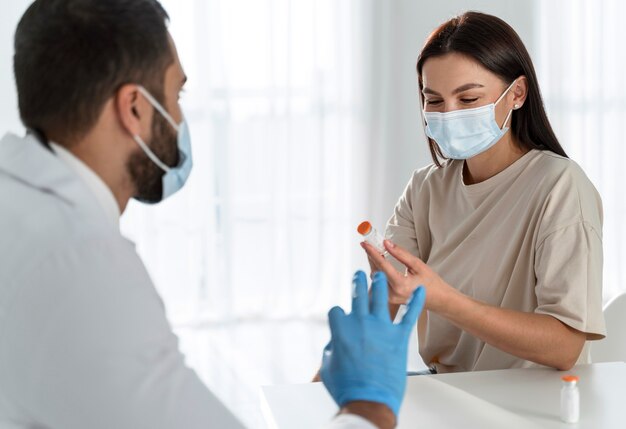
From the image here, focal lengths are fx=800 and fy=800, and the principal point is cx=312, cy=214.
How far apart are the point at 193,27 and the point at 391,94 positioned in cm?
98

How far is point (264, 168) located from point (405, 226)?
192cm

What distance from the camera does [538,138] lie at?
1.77 m

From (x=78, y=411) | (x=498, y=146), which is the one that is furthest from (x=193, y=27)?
(x=78, y=411)

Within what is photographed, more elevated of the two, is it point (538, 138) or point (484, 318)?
point (538, 138)

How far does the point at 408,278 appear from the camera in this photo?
4.88ft

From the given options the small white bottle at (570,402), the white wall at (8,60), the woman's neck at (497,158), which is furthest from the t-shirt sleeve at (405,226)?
the white wall at (8,60)

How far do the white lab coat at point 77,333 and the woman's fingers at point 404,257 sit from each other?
2.07 feet

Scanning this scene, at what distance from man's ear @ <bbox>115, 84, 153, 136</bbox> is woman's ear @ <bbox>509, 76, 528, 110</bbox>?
0.95 meters

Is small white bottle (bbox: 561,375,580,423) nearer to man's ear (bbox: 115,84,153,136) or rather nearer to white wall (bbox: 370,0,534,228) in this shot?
man's ear (bbox: 115,84,153,136)

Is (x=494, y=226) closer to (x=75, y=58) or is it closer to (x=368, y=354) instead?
(x=368, y=354)

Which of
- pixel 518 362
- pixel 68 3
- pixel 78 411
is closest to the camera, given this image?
pixel 78 411

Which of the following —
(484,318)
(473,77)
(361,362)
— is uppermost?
(473,77)

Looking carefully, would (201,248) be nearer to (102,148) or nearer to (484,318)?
(484,318)

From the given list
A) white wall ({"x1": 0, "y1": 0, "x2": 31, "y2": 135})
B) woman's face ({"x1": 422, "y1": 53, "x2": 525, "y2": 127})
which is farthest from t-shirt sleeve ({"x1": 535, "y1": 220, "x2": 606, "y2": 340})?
Result: white wall ({"x1": 0, "y1": 0, "x2": 31, "y2": 135})
